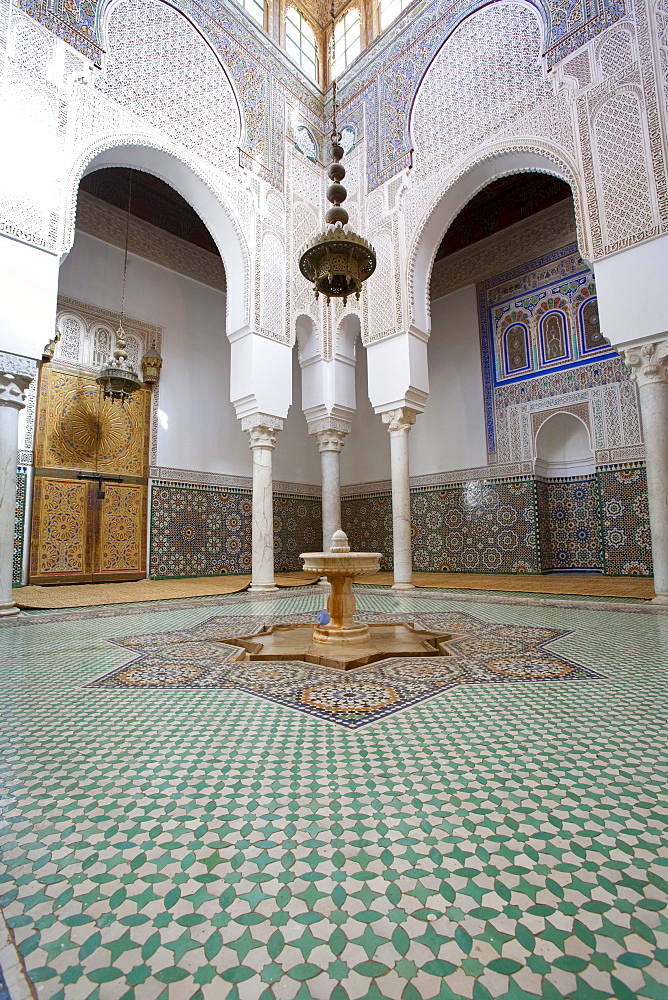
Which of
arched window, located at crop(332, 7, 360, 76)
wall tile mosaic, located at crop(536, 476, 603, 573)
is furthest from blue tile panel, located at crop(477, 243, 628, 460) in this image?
arched window, located at crop(332, 7, 360, 76)

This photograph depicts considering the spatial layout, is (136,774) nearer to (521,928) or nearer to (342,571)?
(521,928)

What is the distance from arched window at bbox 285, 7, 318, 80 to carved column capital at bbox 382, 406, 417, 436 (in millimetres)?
4734

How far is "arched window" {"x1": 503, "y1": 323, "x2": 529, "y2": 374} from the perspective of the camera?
21.7ft

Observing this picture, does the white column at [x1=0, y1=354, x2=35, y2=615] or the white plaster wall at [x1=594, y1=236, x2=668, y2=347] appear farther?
the white plaster wall at [x1=594, y1=236, x2=668, y2=347]

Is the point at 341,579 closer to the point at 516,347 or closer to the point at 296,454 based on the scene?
the point at 516,347

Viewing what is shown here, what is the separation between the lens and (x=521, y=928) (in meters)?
0.69

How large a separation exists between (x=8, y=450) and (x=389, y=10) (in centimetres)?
698

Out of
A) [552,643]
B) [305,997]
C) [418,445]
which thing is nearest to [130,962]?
[305,997]

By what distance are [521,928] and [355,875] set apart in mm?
253

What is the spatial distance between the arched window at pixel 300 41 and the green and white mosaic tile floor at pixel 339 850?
784cm

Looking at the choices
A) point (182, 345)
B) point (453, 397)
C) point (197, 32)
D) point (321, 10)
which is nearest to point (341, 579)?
point (453, 397)

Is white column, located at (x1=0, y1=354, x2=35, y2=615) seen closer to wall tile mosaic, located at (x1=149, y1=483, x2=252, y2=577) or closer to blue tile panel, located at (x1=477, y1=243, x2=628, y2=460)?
wall tile mosaic, located at (x1=149, y1=483, x2=252, y2=577)

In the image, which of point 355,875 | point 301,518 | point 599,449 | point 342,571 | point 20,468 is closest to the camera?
point 355,875

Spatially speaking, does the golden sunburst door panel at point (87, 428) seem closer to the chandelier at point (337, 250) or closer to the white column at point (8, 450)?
the white column at point (8, 450)
